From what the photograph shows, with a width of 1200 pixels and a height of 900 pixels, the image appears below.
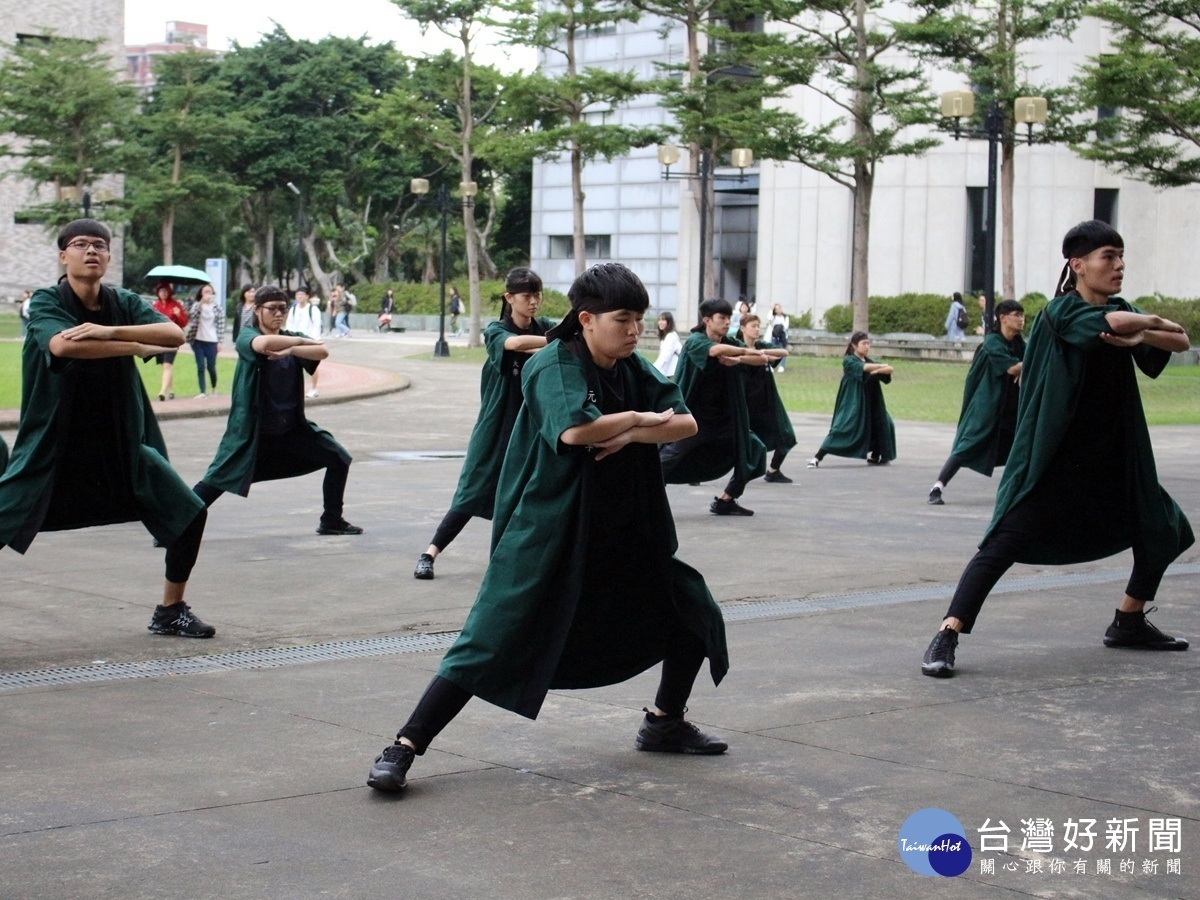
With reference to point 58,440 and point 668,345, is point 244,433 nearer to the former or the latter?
point 58,440

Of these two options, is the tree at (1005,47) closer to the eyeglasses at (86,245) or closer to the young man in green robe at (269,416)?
the young man in green robe at (269,416)

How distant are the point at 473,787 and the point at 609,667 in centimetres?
54

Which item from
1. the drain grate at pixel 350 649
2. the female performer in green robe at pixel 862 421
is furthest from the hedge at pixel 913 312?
the drain grate at pixel 350 649

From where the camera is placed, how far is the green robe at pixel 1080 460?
258 inches

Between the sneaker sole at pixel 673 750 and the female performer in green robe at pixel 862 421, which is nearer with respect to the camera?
the sneaker sole at pixel 673 750

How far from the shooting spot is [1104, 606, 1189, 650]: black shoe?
22.7ft

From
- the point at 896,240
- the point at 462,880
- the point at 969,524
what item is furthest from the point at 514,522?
the point at 896,240

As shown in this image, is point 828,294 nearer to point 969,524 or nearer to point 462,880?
point 969,524

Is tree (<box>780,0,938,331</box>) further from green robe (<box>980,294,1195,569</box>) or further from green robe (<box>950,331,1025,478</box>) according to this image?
green robe (<box>980,294,1195,569</box>)

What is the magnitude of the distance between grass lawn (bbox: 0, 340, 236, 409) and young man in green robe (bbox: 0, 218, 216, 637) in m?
13.4

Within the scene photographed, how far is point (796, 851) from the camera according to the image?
→ 13.6ft

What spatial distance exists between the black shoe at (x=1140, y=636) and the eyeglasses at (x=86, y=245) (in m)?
4.55

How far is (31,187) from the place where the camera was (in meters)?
62.5

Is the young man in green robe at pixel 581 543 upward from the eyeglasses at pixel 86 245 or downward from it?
downward
